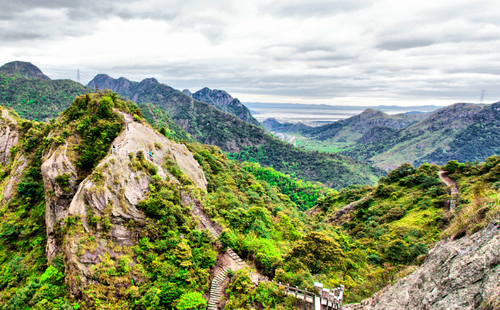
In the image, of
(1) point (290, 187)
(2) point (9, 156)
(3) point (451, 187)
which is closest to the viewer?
(2) point (9, 156)

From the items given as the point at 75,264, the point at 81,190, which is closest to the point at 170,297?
the point at 75,264

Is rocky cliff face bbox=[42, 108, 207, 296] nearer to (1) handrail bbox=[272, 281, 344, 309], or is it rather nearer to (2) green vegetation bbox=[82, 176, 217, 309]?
(2) green vegetation bbox=[82, 176, 217, 309]

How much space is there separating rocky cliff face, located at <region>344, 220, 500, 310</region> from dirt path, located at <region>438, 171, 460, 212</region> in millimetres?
41153

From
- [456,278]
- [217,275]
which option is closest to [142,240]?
[217,275]

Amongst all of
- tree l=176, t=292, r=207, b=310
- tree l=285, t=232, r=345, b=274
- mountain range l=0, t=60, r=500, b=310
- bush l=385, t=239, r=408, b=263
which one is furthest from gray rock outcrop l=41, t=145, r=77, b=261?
bush l=385, t=239, r=408, b=263

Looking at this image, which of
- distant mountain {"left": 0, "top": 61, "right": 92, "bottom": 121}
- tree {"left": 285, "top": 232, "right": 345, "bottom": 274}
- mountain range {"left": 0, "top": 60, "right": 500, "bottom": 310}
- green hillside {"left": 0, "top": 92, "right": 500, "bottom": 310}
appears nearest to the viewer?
mountain range {"left": 0, "top": 60, "right": 500, "bottom": 310}

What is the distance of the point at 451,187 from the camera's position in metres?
52.8

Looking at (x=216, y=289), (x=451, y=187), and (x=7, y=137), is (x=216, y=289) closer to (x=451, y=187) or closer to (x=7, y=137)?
(x=7, y=137)

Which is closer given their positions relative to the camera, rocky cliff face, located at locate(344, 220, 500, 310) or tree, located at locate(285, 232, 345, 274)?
rocky cliff face, located at locate(344, 220, 500, 310)

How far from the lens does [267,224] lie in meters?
35.2

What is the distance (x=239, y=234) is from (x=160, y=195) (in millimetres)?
11175

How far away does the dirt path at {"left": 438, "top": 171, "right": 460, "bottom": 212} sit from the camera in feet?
144

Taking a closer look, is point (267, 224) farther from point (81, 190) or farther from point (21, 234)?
point (21, 234)

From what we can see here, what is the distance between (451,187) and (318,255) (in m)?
51.2
